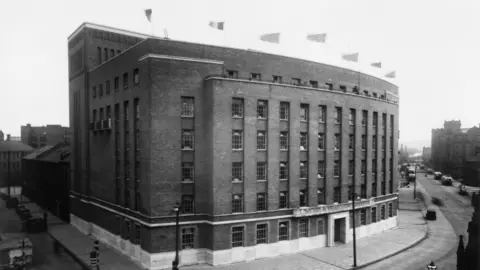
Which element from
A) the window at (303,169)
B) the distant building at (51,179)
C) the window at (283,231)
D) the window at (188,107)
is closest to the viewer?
the window at (188,107)

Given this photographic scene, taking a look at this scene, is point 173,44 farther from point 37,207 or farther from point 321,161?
point 37,207

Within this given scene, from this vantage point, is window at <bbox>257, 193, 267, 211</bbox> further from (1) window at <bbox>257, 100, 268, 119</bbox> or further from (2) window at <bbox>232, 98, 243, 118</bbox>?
(2) window at <bbox>232, 98, 243, 118</bbox>

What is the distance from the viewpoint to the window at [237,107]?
32.0 metres

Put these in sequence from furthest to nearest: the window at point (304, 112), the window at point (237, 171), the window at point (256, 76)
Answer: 1. the window at point (304, 112)
2. the window at point (256, 76)
3. the window at point (237, 171)

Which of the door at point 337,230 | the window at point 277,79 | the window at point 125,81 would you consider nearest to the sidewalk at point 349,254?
the door at point 337,230

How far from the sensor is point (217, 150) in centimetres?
3080

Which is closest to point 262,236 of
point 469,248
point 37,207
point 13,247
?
point 469,248

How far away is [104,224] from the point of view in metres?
38.7

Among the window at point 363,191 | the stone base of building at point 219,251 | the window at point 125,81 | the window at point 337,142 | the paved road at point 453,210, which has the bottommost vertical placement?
the paved road at point 453,210

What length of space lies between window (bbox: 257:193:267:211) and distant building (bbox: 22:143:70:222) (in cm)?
3041

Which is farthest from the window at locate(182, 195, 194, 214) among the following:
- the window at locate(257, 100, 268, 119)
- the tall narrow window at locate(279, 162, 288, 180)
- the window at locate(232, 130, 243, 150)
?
the window at locate(257, 100, 268, 119)

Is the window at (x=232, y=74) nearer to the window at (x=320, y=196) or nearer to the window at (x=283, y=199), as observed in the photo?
the window at (x=283, y=199)

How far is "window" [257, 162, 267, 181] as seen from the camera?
109ft

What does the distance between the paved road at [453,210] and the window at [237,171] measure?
62.1ft
